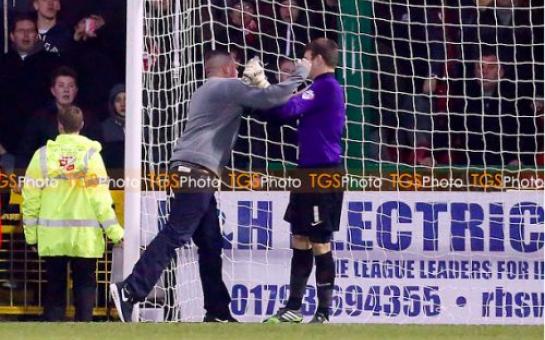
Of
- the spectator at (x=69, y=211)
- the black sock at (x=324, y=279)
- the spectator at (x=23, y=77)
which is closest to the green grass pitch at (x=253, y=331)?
the black sock at (x=324, y=279)

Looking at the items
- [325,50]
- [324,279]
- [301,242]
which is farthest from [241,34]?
[324,279]

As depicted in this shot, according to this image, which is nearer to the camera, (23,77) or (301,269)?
(301,269)

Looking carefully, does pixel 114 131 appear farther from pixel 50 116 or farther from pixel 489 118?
pixel 489 118

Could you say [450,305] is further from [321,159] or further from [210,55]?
[210,55]

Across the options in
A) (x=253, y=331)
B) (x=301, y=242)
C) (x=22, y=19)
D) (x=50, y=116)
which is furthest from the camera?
(x=22, y=19)

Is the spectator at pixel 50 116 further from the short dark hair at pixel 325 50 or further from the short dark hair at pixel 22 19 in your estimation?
the short dark hair at pixel 325 50

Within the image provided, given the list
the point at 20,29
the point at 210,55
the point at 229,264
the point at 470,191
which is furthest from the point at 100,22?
the point at 470,191

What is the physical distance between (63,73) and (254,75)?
2047 mm

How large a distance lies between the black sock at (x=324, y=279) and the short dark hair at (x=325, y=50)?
4.12ft

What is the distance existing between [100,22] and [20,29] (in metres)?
0.64

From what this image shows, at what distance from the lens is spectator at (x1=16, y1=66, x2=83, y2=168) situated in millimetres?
12414

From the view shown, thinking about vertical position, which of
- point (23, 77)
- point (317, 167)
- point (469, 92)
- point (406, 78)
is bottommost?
point (317, 167)

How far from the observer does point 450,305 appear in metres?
11.6

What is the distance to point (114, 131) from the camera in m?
12.6
